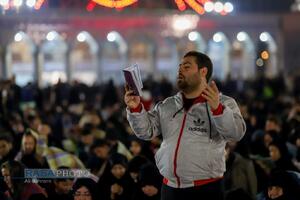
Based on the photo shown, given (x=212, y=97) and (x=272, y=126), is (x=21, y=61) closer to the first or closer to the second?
(x=272, y=126)

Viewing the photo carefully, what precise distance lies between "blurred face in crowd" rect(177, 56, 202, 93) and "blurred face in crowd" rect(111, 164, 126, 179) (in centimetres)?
358

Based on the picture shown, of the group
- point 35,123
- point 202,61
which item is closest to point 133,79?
point 202,61

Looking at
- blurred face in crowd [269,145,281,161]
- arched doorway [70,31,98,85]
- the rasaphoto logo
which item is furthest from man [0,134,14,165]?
arched doorway [70,31,98,85]

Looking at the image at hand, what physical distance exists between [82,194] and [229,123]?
281 centimetres

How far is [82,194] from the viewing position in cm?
762

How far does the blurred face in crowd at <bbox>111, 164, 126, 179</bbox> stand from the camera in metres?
8.85

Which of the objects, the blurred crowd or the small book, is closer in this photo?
the small book

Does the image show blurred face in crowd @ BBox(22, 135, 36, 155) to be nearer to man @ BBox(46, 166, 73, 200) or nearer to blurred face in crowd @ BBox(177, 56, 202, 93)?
man @ BBox(46, 166, 73, 200)

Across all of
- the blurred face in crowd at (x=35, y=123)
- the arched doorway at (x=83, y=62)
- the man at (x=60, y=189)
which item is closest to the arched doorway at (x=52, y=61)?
the arched doorway at (x=83, y=62)

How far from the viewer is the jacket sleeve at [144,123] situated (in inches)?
215

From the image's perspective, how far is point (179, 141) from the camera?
5441mm

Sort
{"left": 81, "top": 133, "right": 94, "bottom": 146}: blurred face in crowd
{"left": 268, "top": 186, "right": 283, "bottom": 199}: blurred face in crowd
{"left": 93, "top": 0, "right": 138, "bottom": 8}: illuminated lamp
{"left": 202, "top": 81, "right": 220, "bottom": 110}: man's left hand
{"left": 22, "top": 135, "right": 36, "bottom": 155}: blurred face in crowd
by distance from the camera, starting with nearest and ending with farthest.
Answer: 1. {"left": 202, "top": 81, "right": 220, "bottom": 110}: man's left hand
2. {"left": 268, "top": 186, "right": 283, "bottom": 199}: blurred face in crowd
3. {"left": 22, "top": 135, "right": 36, "bottom": 155}: blurred face in crowd
4. {"left": 81, "top": 133, "right": 94, "bottom": 146}: blurred face in crowd
5. {"left": 93, "top": 0, "right": 138, "bottom": 8}: illuminated lamp

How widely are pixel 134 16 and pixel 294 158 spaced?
26317 mm

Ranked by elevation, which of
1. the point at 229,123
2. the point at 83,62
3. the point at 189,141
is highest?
the point at 83,62
